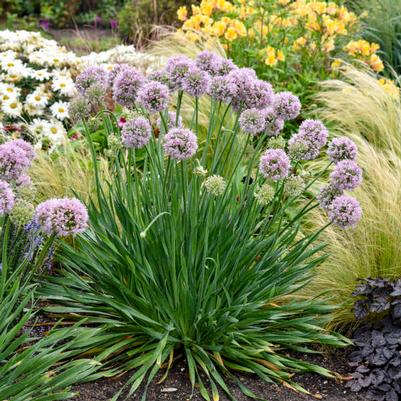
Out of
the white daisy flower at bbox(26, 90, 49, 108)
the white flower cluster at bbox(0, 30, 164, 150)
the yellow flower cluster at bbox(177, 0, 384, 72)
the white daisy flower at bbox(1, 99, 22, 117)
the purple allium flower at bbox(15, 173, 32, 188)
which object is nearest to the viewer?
the purple allium flower at bbox(15, 173, 32, 188)

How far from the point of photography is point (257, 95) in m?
3.01

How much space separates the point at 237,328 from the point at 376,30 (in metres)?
5.00

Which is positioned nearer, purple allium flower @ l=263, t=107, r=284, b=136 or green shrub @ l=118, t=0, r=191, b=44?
purple allium flower @ l=263, t=107, r=284, b=136

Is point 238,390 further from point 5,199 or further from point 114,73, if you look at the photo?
point 114,73

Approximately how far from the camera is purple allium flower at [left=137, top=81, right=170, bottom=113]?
289 centimetres

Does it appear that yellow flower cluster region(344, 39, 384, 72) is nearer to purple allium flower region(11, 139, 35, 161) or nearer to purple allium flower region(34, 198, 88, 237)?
purple allium flower region(11, 139, 35, 161)

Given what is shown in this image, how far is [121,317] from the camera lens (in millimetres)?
3396

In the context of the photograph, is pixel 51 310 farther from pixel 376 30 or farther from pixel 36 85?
pixel 376 30

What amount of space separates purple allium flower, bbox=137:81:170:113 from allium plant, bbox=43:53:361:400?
13 centimetres

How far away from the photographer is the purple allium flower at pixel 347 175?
9.96 feet

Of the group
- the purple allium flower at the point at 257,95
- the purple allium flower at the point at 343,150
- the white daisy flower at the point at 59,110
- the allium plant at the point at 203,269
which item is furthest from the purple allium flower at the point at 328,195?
the white daisy flower at the point at 59,110

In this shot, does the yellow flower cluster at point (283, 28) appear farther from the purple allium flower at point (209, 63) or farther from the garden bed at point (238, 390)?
the garden bed at point (238, 390)

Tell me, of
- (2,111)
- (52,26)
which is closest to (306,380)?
(2,111)

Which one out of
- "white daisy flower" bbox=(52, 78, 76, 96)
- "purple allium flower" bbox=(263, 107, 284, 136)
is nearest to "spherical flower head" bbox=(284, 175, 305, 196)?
"purple allium flower" bbox=(263, 107, 284, 136)
